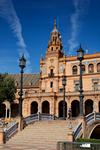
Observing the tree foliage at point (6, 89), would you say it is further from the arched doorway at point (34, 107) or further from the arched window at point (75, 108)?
the arched window at point (75, 108)

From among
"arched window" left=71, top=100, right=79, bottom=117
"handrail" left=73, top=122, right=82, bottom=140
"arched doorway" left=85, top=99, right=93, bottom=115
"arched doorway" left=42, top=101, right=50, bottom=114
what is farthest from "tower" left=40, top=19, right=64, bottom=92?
"handrail" left=73, top=122, right=82, bottom=140

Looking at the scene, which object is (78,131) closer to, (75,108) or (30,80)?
(75,108)

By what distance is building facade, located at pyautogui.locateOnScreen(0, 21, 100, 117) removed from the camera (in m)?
62.2

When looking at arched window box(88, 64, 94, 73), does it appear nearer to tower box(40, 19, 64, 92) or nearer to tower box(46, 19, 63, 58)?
tower box(40, 19, 64, 92)

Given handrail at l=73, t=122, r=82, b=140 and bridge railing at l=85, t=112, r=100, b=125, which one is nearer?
handrail at l=73, t=122, r=82, b=140

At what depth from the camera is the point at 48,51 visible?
231 feet

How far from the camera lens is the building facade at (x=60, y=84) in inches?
2448

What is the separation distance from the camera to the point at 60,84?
6688 cm

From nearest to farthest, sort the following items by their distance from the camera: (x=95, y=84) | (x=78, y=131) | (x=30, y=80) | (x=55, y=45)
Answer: (x=78, y=131), (x=95, y=84), (x=55, y=45), (x=30, y=80)

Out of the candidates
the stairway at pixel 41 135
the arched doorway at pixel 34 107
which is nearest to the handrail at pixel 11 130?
the stairway at pixel 41 135

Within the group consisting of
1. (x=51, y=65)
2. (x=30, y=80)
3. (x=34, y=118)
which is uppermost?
(x=51, y=65)

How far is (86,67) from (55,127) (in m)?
35.9

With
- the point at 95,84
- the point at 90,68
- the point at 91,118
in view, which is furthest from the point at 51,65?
the point at 91,118

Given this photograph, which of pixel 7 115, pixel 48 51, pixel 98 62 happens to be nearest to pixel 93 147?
pixel 98 62
